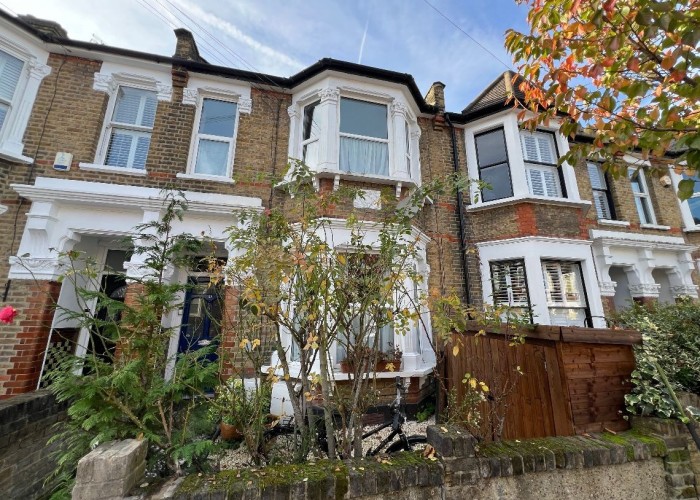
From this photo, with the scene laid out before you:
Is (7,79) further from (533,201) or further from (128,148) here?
(533,201)

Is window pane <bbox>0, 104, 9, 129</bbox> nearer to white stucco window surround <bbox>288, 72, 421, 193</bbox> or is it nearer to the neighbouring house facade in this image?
the neighbouring house facade

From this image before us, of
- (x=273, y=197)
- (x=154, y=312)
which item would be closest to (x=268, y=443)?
(x=154, y=312)

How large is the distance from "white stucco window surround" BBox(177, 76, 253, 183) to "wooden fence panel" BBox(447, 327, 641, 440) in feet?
19.6

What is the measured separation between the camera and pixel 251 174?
6.09m

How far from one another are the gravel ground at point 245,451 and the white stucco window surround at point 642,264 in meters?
5.84

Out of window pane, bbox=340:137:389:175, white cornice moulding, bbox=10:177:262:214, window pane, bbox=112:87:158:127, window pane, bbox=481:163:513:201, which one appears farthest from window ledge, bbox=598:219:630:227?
window pane, bbox=112:87:158:127

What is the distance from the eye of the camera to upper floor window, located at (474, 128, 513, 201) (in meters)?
7.44

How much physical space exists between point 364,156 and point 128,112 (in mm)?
5138

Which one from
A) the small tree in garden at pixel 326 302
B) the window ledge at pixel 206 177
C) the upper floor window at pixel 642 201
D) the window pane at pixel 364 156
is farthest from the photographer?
the upper floor window at pixel 642 201

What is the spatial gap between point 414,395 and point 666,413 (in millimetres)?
3401

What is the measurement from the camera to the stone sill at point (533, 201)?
6.78m

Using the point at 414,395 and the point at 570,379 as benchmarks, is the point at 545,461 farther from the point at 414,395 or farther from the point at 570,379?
the point at 414,395

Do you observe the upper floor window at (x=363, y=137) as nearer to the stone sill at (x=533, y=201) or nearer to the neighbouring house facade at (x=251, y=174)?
the neighbouring house facade at (x=251, y=174)

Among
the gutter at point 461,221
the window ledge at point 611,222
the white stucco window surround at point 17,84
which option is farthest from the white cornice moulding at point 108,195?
the window ledge at point 611,222
